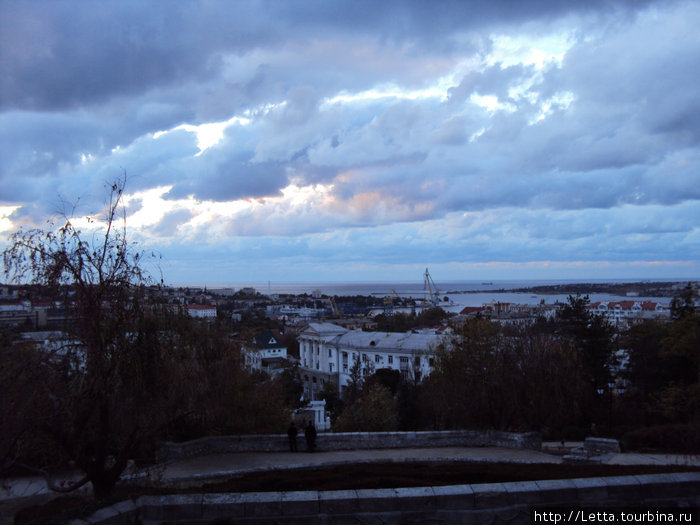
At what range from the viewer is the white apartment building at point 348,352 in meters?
52.4

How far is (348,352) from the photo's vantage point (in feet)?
193

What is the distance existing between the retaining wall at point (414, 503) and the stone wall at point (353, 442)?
840 centimetres

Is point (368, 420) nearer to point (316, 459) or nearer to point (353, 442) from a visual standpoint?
point (353, 442)

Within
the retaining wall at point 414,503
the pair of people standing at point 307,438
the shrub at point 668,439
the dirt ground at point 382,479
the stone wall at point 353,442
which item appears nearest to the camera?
the retaining wall at point 414,503

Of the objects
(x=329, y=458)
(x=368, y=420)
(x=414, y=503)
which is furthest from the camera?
(x=368, y=420)

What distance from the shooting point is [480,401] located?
19.5m

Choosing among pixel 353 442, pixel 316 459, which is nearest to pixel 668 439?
pixel 353 442

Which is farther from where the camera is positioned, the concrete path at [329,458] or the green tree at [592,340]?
the green tree at [592,340]

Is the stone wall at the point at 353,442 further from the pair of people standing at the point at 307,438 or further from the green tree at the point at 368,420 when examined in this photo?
the green tree at the point at 368,420

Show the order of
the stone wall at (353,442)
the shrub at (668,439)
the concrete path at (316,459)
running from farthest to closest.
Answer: the shrub at (668,439)
the stone wall at (353,442)
the concrete path at (316,459)

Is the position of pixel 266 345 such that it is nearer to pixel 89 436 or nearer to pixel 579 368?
pixel 579 368

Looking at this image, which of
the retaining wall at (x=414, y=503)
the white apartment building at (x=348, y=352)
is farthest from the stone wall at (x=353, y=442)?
the white apartment building at (x=348, y=352)

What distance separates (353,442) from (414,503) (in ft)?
29.8

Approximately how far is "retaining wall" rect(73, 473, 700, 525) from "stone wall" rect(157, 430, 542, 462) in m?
8.40
